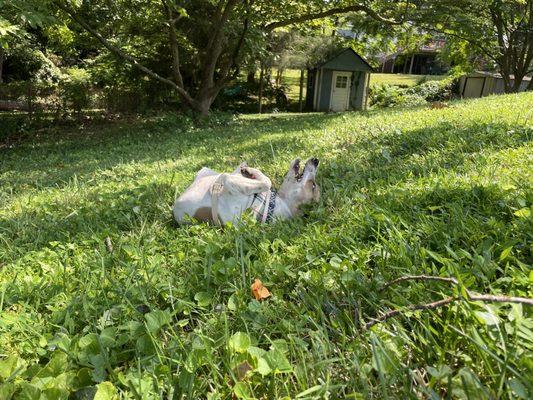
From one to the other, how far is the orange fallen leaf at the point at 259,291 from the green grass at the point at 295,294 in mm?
34

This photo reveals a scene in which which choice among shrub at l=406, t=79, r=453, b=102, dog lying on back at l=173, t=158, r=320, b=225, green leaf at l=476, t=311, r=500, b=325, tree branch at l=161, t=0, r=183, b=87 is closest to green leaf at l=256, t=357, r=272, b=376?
green leaf at l=476, t=311, r=500, b=325

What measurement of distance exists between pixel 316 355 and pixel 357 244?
31.0 inches

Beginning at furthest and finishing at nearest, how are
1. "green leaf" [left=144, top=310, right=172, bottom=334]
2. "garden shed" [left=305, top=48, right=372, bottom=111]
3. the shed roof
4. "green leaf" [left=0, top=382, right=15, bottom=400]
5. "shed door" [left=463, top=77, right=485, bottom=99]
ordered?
"shed door" [left=463, top=77, right=485, bottom=99] → "garden shed" [left=305, top=48, right=372, bottom=111] → the shed roof → "green leaf" [left=144, top=310, right=172, bottom=334] → "green leaf" [left=0, top=382, right=15, bottom=400]

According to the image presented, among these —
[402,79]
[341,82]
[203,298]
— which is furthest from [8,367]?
[402,79]

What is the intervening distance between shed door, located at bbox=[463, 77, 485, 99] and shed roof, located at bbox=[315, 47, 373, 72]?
9348 millimetres

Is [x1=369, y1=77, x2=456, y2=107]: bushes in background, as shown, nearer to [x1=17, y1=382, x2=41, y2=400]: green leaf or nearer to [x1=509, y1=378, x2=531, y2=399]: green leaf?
[x1=509, y1=378, x2=531, y2=399]: green leaf

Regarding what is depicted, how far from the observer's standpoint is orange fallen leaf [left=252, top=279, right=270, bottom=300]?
1.72 meters

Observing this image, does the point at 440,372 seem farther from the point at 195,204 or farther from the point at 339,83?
the point at 339,83

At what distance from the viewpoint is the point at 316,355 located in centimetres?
129

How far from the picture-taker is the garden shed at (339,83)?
2361 cm

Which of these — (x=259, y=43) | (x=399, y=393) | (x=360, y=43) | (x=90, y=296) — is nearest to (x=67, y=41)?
(x=259, y=43)

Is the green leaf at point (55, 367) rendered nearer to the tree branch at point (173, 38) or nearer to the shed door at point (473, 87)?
the tree branch at point (173, 38)

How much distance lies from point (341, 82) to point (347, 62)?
3.87ft

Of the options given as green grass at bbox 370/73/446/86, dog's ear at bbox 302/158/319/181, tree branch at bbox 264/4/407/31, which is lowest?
green grass at bbox 370/73/446/86
